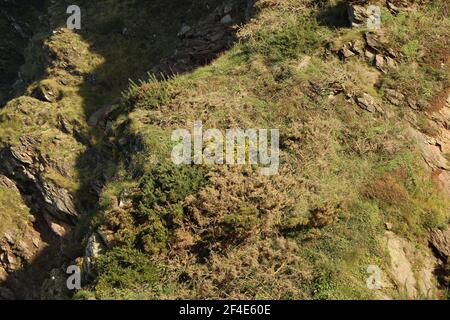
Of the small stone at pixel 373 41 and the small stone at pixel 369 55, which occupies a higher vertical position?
the small stone at pixel 373 41

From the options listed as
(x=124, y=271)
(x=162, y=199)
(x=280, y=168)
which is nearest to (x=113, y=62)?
(x=162, y=199)

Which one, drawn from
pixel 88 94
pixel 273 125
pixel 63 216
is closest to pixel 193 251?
pixel 273 125

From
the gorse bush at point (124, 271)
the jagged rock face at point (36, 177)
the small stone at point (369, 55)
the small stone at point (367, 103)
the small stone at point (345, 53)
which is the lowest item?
the jagged rock face at point (36, 177)

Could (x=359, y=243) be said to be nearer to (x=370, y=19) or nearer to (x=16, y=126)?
(x=370, y=19)

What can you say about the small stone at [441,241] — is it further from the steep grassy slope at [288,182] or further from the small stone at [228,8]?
the small stone at [228,8]

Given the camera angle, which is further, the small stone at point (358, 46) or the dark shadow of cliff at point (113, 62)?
the dark shadow of cliff at point (113, 62)

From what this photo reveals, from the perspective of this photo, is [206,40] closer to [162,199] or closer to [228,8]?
[228,8]

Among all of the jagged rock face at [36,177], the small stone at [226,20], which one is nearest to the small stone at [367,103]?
the small stone at [226,20]

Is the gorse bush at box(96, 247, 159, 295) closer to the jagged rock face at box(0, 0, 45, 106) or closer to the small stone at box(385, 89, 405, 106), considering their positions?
the small stone at box(385, 89, 405, 106)
